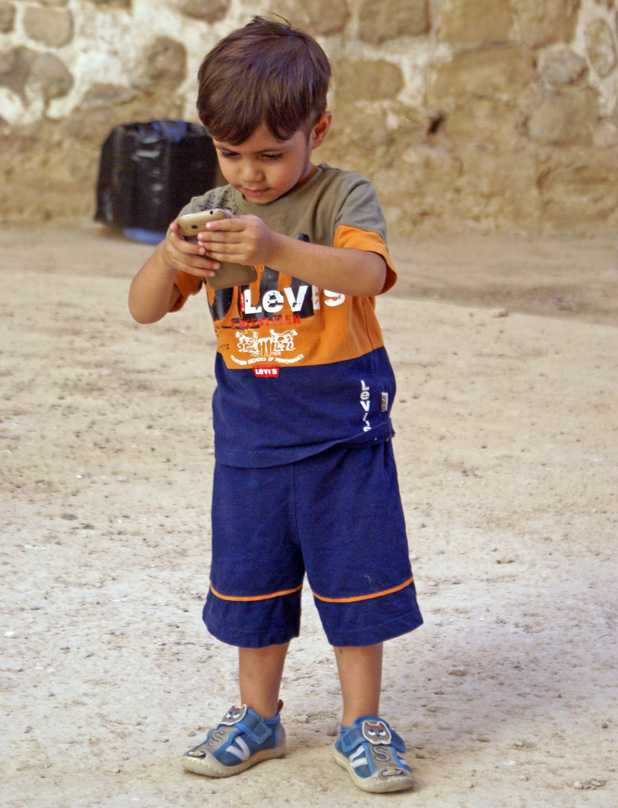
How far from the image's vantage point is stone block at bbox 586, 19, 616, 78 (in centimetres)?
660

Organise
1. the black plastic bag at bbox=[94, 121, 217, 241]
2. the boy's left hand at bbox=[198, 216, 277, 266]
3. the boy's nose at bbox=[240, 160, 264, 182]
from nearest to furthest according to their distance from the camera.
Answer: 1. the boy's left hand at bbox=[198, 216, 277, 266]
2. the boy's nose at bbox=[240, 160, 264, 182]
3. the black plastic bag at bbox=[94, 121, 217, 241]

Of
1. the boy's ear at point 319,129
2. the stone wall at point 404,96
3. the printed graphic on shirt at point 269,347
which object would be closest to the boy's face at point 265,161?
the boy's ear at point 319,129

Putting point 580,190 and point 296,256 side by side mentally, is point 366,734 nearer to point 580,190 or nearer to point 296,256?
point 296,256

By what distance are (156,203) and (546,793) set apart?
540cm

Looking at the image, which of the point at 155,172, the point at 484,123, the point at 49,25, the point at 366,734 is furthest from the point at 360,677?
the point at 49,25

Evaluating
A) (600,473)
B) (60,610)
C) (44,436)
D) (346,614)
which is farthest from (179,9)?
(346,614)

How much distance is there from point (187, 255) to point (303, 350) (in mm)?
250

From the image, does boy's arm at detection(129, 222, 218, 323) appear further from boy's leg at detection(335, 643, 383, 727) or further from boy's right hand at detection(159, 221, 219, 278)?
boy's leg at detection(335, 643, 383, 727)

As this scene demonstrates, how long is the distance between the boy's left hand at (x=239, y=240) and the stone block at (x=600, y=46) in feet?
20.0

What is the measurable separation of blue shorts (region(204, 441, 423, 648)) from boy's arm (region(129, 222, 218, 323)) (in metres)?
0.28

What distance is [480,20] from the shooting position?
6531 mm

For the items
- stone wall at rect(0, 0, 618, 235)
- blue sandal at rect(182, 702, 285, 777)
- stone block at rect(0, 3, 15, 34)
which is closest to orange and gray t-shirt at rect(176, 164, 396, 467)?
blue sandal at rect(182, 702, 285, 777)

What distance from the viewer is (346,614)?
59.3 inches

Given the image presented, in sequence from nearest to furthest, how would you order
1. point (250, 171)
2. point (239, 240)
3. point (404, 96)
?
point (239, 240) → point (250, 171) → point (404, 96)
